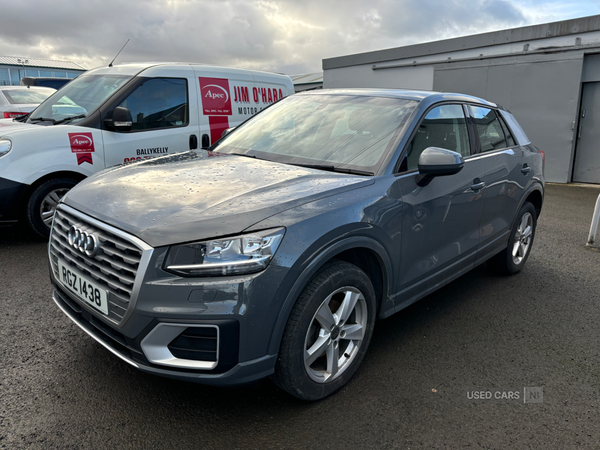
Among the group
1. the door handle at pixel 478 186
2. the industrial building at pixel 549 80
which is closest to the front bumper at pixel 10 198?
the door handle at pixel 478 186

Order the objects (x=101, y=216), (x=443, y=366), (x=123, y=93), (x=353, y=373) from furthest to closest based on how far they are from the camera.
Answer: (x=123, y=93)
(x=443, y=366)
(x=353, y=373)
(x=101, y=216)

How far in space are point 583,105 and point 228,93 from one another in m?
9.13

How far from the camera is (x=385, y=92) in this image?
3.44m

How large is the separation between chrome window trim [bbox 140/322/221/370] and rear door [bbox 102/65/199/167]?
3.58 meters

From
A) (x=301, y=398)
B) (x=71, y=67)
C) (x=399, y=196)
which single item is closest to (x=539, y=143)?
(x=399, y=196)

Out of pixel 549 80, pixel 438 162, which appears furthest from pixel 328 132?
pixel 549 80

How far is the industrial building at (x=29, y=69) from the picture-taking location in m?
37.3

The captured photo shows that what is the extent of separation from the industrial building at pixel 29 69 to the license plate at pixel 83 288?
40385 millimetres

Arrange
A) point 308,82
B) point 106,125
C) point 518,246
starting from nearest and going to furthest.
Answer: point 518,246, point 106,125, point 308,82

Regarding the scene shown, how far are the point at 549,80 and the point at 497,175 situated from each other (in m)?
9.12

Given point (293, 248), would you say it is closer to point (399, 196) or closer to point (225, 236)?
point (225, 236)

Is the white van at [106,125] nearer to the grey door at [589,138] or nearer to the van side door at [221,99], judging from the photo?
the van side door at [221,99]

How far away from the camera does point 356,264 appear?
104 inches

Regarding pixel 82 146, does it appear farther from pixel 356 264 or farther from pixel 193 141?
pixel 356 264
